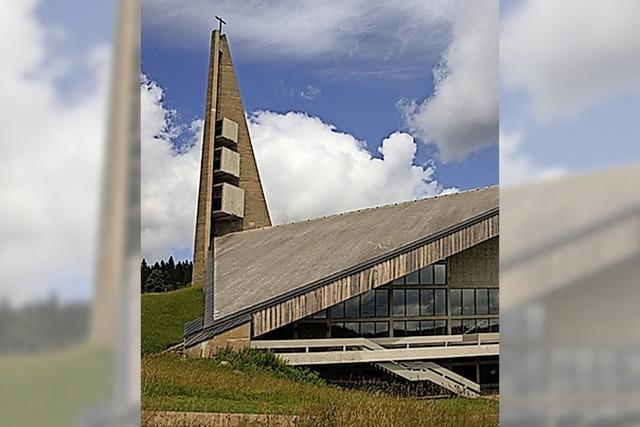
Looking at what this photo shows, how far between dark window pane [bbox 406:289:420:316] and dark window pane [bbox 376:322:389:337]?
24 centimetres

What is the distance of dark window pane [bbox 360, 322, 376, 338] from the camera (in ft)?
22.2

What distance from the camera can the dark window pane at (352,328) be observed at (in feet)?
22.1

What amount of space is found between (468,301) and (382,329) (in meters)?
0.87

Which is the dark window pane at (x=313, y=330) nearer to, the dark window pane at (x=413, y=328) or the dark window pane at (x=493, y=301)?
the dark window pane at (x=413, y=328)

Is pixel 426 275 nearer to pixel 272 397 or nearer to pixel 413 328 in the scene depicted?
pixel 413 328

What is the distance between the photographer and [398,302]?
6863 millimetres
